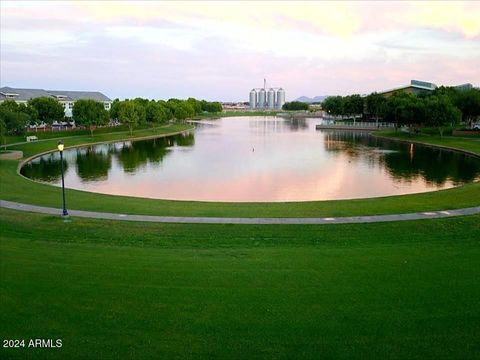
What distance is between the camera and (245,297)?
11.6 meters

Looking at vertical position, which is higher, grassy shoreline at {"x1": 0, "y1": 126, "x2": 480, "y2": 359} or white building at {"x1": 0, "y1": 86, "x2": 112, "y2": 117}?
white building at {"x1": 0, "y1": 86, "x2": 112, "y2": 117}

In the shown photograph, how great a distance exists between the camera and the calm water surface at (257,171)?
120 feet

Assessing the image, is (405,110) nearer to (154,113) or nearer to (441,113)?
(441,113)

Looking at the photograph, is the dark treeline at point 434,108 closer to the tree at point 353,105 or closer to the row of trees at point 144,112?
the tree at point 353,105

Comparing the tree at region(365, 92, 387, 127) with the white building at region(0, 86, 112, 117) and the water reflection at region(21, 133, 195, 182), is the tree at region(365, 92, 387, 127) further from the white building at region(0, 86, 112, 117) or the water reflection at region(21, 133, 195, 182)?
the white building at region(0, 86, 112, 117)

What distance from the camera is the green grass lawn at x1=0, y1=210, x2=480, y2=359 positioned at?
914 cm

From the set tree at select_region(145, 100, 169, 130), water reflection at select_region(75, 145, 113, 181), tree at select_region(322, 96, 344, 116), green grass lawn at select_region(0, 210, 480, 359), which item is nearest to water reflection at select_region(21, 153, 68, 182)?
water reflection at select_region(75, 145, 113, 181)

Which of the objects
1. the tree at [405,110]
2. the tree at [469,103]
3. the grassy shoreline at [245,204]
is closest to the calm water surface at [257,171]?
the grassy shoreline at [245,204]

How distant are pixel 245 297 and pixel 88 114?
78.7 metres

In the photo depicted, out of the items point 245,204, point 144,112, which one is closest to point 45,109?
point 144,112

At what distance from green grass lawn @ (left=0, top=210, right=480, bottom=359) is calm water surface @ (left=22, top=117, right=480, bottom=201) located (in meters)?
17.0

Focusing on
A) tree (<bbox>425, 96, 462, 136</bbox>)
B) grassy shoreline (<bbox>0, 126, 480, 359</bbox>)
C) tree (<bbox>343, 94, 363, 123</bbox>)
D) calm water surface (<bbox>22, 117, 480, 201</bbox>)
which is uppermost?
tree (<bbox>343, 94, 363, 123</bbox>)

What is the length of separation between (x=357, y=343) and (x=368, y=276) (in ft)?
13.5

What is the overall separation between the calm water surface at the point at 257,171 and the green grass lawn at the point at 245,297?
1702cm
